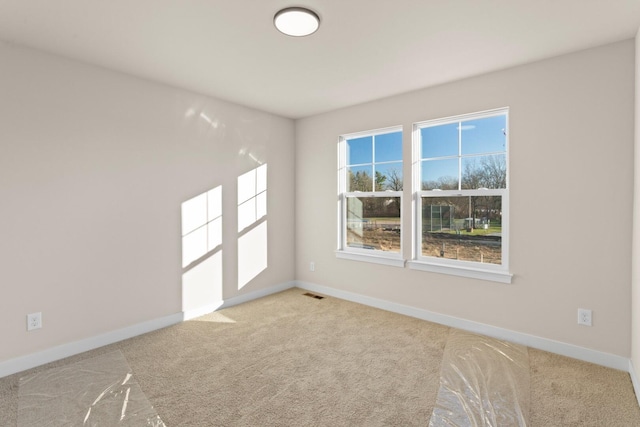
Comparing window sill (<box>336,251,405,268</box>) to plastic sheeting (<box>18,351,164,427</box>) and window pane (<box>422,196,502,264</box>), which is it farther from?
plastic sheeting (<box>18,351,164,427</box>)

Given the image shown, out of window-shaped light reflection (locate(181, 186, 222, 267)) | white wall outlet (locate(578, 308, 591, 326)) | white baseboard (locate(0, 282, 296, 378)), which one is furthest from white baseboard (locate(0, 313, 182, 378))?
white wall outlet (locate(578, 308, 591, 326))

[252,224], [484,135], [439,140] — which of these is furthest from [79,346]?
[484,135]

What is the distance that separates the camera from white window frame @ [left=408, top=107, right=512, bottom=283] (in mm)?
3074

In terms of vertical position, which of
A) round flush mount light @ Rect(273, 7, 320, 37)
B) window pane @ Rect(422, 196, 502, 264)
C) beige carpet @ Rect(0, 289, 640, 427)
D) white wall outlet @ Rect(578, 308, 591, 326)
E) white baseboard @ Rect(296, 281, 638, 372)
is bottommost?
beige carpet @ Rect(0, 289, 640, 427)

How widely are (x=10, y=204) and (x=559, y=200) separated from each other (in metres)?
4.37

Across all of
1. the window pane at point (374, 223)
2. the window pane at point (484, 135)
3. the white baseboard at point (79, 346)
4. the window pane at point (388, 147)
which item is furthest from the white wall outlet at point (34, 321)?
the window pane at point (484, 135)

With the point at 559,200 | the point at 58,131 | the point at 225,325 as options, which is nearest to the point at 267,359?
the point at 225,325

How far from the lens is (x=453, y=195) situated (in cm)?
343

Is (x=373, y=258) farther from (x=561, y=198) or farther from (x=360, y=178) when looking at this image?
(x=561, y=198)

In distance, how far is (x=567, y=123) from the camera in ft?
8.86

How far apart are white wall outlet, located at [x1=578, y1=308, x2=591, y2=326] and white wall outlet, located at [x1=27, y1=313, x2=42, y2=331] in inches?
171

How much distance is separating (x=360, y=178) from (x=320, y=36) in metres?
2.12

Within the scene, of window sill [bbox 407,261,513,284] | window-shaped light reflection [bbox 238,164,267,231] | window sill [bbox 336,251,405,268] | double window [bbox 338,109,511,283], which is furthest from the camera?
window-shaped light reflection [bbox 238,164,267,231]

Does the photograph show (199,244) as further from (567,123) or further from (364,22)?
(567,123)
